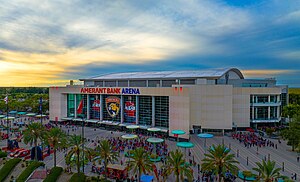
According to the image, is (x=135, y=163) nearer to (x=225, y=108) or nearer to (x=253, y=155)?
(x=253, y=155)

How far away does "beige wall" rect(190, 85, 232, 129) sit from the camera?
6175 centimetres

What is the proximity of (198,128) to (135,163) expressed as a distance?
38.1 metres

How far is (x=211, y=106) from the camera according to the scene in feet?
204

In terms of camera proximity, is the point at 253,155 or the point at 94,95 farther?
the point at 94,95

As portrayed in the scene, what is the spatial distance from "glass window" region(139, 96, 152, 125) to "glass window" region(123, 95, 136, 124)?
2.16 meters

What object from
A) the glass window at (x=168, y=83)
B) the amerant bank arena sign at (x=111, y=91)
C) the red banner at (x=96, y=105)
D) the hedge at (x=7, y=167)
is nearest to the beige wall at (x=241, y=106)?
the glass window at (x=168, y=83)

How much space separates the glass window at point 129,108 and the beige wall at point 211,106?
54.5 feet

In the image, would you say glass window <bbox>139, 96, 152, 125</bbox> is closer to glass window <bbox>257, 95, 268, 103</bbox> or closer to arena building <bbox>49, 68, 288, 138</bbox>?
arena building <bbox>49, 68, 288, 138</bbox>

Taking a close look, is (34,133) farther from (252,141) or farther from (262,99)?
(262,99)

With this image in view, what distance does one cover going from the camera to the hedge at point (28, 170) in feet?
116

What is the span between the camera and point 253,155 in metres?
44.7

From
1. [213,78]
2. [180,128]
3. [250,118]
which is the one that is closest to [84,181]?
[180,128]

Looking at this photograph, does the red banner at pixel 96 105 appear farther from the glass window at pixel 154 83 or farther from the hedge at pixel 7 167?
the hedge at pixel 7 167

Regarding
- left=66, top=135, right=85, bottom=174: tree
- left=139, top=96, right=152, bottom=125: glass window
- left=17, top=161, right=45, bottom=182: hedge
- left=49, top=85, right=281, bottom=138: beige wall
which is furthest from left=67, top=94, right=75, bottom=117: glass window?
left=66, top=135, right=85, bottom=174: tree
